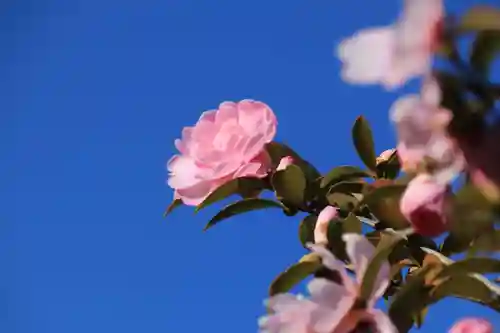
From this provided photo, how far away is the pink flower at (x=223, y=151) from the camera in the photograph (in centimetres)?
91

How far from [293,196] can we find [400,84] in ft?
1.33

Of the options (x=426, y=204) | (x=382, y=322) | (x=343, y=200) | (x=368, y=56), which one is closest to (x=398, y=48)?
(x=368, y=56)

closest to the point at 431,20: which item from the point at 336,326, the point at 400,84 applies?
the point at 400,84

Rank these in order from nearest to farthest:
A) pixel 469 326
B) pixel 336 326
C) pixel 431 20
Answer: pixel 431 20, pixel 336 326, pixel 469 326

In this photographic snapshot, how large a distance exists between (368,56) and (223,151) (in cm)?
39

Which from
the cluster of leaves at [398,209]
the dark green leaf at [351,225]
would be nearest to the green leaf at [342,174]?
the cluster of leaves at [398,209]

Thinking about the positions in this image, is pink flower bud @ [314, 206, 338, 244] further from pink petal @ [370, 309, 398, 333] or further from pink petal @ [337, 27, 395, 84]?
pink petal @ [337, 27, 395, 84]

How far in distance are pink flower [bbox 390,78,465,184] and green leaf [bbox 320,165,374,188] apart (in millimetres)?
312

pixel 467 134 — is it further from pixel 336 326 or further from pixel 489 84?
pixel 336 326

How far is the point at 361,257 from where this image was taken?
2.19ft

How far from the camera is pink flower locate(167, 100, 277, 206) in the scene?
0.91 m

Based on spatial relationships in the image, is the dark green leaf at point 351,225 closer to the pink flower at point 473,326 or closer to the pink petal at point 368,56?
the pink flower at point 473,326

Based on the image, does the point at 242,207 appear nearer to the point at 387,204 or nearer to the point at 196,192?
the point at 196,192

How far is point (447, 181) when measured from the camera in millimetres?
555
